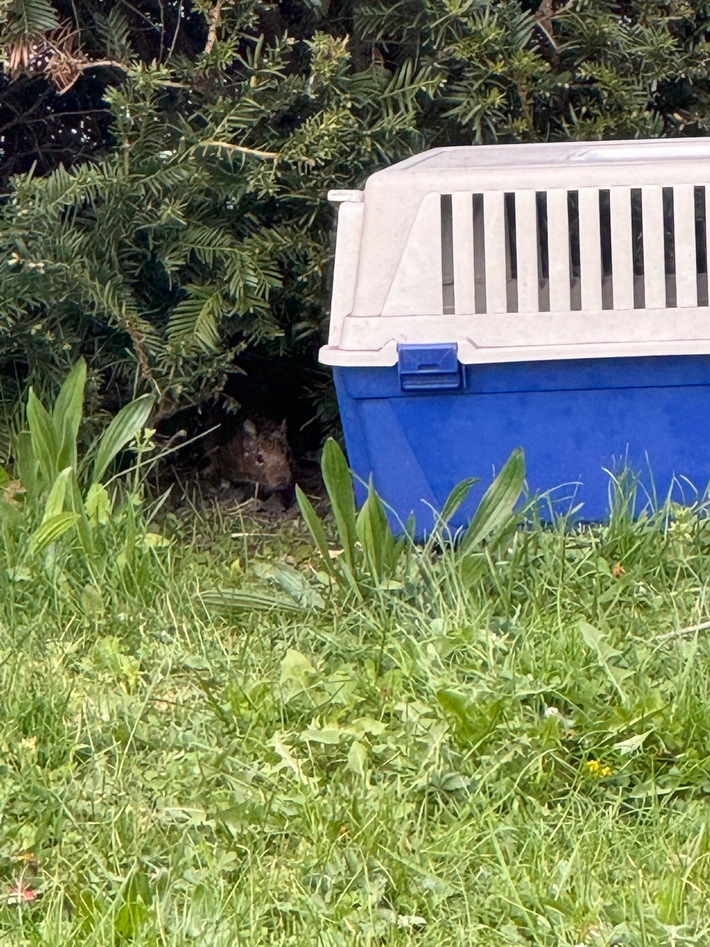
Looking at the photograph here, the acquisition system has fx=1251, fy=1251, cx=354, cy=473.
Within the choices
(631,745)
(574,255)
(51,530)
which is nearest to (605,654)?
(631,745)

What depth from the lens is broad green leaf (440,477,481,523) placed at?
212 centimetres

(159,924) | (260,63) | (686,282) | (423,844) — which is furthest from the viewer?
(260,63)

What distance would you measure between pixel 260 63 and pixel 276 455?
891mm

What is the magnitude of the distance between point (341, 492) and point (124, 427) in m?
0.56

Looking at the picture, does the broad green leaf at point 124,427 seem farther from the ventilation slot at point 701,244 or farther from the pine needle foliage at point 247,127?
the ventilation slot at point 701,244

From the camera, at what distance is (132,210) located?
8.52 ft

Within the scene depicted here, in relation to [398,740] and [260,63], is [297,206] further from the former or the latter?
[398,740]

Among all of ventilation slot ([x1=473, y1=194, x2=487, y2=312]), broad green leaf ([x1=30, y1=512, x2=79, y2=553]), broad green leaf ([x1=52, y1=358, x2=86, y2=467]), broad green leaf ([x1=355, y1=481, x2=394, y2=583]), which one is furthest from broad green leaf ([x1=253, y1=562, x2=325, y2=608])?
ventilation slot ([x1=473, y1=194, x2=487, y2=312])

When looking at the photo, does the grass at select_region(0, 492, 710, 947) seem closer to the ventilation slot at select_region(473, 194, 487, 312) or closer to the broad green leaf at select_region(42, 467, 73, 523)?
the broad green leaf at select_region(42, 467, 73, 523)

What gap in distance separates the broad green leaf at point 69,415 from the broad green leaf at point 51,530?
0.21 m

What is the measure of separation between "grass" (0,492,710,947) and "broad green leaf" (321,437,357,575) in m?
0.08

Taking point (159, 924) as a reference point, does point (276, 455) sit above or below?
below

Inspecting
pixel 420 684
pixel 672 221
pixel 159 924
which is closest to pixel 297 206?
pixel 672 221

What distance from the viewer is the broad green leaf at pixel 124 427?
2.47m
